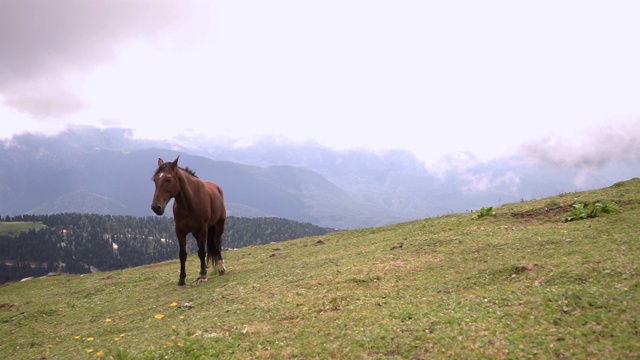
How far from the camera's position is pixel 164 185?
1406 centimetres

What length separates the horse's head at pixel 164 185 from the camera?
13527 millimetres

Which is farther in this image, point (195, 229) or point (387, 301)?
point (195, 229)

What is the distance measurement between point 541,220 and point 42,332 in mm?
19610

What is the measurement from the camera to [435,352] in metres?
6.49

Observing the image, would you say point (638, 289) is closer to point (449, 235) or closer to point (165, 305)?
point (449, 235)

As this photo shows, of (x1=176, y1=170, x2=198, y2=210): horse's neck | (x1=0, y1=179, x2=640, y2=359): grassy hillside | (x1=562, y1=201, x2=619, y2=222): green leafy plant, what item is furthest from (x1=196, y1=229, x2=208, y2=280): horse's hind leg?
(x1=562, y1=201, x2=619, y2=222): green leafy plant

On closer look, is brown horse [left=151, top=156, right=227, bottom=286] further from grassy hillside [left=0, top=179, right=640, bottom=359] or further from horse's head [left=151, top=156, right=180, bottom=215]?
grassy hillside [left=0, top=179, right=640, bottom=359]

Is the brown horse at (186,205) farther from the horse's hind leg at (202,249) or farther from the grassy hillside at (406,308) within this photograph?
the grassy hillside at (406,308)

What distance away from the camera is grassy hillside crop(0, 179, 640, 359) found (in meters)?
6.71

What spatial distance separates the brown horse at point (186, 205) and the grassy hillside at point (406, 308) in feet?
6.02

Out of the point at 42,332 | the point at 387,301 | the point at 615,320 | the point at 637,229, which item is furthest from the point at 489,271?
the point at 42,332

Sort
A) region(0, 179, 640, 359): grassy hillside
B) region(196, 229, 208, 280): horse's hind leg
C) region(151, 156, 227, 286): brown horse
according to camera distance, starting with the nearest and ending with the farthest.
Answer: region(0, 179, 640, 359): grassy hillside, region(151, 156, 227, 286): brown horse, region(196, 229, 208, 280): horse's hind leg

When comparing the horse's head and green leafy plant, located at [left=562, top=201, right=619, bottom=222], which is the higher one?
the horse's head

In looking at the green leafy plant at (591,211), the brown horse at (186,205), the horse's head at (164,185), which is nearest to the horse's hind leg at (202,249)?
the brown horse at (186,205)
